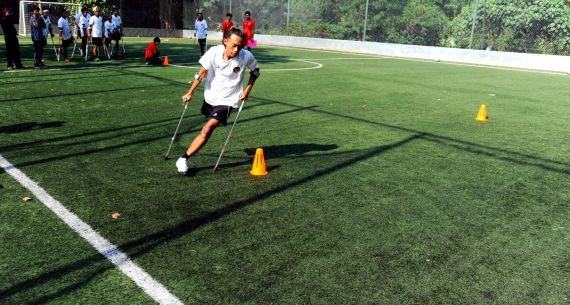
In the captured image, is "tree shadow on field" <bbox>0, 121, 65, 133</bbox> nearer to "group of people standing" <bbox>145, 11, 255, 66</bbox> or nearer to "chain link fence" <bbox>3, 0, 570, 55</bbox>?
"group of people standing" <bbox>145, 11, 255, 66</bbox>

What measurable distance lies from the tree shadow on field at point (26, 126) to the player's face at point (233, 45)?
3739 millimetres

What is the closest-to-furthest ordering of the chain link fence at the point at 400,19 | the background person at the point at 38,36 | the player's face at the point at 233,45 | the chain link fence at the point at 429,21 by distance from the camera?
the player's face at the point at 233,45, the background person at the point at 38,36, the chain link fence at the point at 429,21, the chain link fence at the point at 400,19

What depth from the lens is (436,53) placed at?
28219mm

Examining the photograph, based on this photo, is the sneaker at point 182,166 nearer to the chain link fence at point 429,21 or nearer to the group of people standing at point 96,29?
the group of people standing at point 96,29

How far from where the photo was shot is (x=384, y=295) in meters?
3.29

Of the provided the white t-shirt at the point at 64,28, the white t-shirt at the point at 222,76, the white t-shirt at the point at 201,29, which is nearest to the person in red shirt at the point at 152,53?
the white t-shirt at the point at 64,28

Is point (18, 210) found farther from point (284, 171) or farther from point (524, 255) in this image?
point (524, 255)

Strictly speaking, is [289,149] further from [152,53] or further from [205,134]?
[152,53]

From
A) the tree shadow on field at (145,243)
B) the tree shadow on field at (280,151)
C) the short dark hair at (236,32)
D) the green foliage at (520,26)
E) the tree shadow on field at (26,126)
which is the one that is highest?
the green foliage at (520,26)

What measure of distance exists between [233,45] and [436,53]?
25.1m

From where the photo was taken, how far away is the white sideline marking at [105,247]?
3.16 m

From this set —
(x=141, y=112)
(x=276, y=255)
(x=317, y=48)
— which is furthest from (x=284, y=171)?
(x=317, y=48)

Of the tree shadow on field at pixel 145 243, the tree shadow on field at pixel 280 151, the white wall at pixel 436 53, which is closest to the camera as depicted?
the tree shadow on field at pixel 145 243

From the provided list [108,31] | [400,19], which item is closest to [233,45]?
[108,31]
